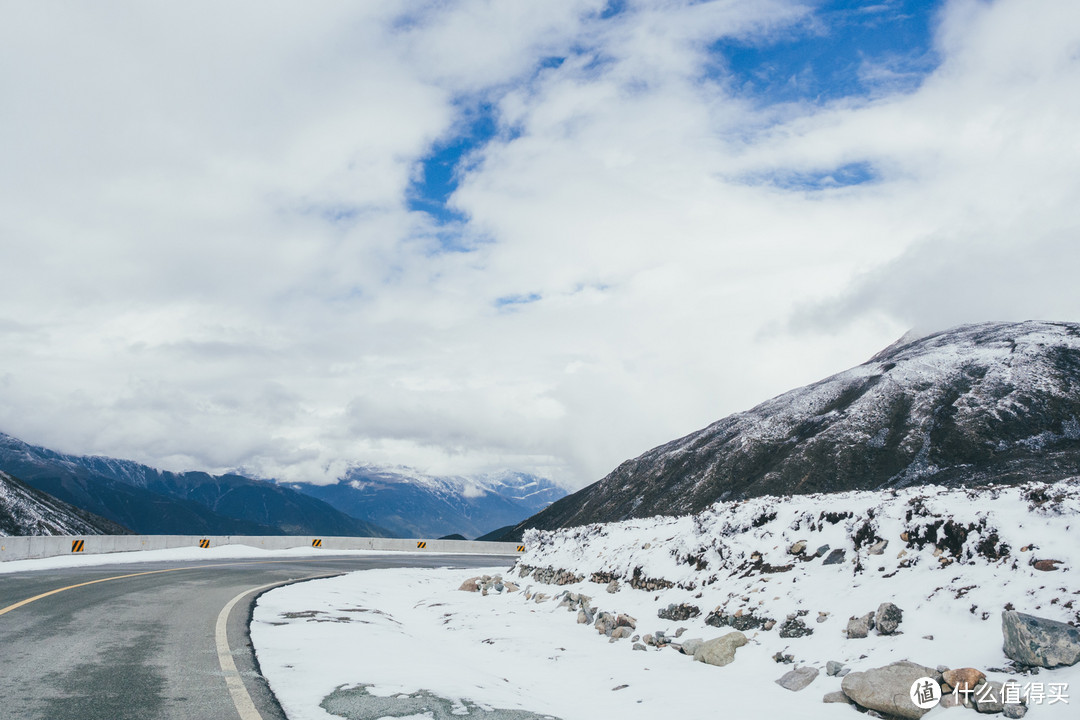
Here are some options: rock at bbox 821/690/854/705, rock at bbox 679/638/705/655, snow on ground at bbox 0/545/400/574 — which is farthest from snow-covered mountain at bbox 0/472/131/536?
rock at bbox 821/690/854/705

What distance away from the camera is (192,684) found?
716cm

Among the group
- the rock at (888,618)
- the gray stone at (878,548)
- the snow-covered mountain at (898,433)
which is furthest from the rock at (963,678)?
the snow-covered mountain at (898,433)

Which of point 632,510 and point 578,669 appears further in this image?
point 632,510

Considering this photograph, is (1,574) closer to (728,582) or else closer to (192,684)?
(192,684)

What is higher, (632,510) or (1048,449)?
(1048,449)

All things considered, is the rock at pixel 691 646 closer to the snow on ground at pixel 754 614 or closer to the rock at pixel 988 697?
the snow on ground at pixel 754 614

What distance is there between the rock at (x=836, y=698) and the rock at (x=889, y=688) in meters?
0.07

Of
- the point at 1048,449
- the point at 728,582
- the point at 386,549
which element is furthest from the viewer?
the point at 1048,449

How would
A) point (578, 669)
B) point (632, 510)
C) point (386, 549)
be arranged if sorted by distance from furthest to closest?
point (632, 510) < point (386, 549) < point (578, 669)

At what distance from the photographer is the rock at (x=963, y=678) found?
6770 millimetres

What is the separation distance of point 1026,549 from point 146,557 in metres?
36.0

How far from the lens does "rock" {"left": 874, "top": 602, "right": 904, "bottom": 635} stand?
8.41 meters

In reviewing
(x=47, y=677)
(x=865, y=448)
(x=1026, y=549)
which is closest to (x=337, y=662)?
(x=47, y=677)

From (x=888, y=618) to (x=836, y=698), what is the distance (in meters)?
1.62
